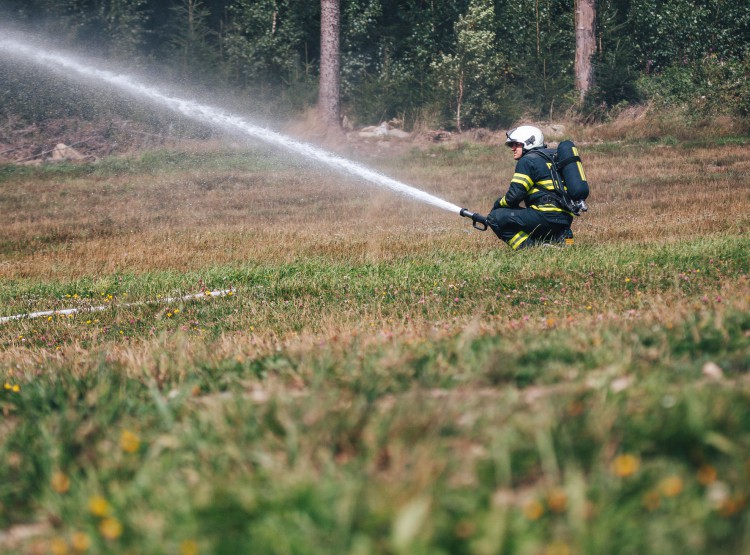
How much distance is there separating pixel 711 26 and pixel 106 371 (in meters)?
31.1

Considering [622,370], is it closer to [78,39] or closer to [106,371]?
[106,371]

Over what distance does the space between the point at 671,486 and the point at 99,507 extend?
5.37 feet

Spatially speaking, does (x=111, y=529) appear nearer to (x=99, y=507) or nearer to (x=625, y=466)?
(x=99, y=507)

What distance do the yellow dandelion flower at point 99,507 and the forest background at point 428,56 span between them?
25109 mm

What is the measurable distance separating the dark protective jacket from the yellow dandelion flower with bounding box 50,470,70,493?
7.81 metres

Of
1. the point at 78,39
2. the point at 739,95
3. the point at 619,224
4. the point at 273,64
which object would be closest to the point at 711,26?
the point at 739,95

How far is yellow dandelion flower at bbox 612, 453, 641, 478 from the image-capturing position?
89.7 inches

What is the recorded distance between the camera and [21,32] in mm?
33688

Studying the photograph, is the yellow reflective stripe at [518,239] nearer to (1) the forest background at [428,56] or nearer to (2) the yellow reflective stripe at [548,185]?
(2) the yellow reflective stripe at [548,185]

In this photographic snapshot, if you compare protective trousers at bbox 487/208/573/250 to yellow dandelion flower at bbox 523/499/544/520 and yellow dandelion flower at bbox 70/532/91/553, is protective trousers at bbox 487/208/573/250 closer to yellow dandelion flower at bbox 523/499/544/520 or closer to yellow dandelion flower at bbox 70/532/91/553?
yellow dandelion flower at bbox 523/499/544/520

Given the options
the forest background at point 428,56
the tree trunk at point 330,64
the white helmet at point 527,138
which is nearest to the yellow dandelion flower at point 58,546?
the white helmet at point 527,138

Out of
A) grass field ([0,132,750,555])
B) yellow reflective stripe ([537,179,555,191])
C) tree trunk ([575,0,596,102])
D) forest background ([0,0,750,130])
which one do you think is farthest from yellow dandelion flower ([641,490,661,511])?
tree trunk ([575,0,596,102])

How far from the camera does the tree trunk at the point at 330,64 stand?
26.5 meters

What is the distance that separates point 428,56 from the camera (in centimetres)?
3362
